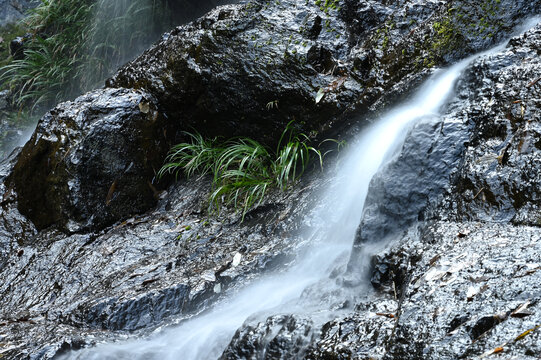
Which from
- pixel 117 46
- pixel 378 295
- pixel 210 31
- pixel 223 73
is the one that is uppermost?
pixel 117 46

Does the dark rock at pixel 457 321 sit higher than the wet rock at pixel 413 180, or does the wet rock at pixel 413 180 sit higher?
the wet rock at pixel 413 180

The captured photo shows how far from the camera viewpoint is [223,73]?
430 cm

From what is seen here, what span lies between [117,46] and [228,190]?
164 inches

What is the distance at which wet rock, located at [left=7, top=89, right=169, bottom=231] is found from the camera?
4.14m

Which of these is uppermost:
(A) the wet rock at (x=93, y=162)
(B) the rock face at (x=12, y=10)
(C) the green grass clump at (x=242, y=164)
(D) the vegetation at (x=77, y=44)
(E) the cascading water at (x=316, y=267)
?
(B) the rock face at (x=12, y=10)

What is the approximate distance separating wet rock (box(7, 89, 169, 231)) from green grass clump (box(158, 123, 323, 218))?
293 mm

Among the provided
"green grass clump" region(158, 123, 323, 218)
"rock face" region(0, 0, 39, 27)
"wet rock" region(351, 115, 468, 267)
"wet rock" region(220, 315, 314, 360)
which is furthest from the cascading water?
"rock face" region(0, 0, 39, 27)

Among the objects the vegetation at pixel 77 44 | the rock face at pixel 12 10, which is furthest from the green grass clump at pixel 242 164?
the rock face at pixel 12 10

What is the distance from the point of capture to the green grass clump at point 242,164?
3.93 meters

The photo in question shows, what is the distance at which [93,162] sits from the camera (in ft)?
13.7

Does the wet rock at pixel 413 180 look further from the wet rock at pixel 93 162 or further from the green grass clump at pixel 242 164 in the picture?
the wet rock at pixel 93 162

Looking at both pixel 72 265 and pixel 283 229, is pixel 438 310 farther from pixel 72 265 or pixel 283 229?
pixel 72 265

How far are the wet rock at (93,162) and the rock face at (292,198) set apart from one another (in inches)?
0.6

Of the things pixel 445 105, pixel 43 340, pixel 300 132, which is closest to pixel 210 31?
pixel 300 132
